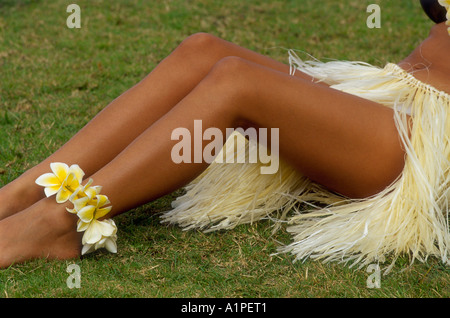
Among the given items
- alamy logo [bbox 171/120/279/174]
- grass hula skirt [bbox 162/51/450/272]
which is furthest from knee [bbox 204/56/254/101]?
grass hula skirt [bbox 162/51/450/272]

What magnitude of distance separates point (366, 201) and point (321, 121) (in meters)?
0.28

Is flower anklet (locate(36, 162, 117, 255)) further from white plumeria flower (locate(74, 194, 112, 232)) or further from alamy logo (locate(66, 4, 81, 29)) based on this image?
alamy logo (locate(66, 4, 81, 29))

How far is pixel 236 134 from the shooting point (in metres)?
2.14

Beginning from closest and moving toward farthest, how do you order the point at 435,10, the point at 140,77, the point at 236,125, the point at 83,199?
the point at 83,199 < the point at 236,125 < the point at 435,10 < the point at 140,77

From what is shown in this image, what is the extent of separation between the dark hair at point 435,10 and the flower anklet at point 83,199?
1.16 m

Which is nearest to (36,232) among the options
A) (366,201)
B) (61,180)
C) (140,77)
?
(61,180)

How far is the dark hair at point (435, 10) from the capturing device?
6.81ft

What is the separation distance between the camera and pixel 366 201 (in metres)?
1.89

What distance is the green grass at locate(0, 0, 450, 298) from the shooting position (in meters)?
1.72

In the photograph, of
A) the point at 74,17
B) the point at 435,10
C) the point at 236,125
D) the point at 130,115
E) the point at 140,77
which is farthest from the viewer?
the point at 74,17

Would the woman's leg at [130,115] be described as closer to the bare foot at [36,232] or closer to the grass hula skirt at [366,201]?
the bare foot at [36,232]

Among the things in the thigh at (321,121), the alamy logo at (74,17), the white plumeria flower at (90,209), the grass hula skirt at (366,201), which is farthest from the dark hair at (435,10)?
the alamy logo at (74,17)

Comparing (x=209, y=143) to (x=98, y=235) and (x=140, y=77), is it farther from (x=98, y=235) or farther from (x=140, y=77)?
(x=140, y=77)
